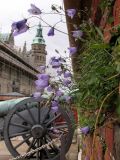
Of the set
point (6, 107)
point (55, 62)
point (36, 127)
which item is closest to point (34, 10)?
point (55, 62)

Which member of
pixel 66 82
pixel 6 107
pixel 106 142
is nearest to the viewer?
pixel 106 142

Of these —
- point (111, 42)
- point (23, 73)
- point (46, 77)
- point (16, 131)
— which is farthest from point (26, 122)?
point (23, 73)

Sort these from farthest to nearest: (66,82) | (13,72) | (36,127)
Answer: (13,72) → (36,127) → (66,82)

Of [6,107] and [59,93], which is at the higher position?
[6,107]

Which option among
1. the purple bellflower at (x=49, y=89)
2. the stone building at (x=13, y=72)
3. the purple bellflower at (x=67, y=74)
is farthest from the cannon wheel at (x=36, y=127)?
the stone building at (x=13, y=72)

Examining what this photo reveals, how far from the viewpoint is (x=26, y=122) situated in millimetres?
9180

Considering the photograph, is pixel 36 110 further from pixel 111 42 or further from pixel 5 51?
pixel 5 51

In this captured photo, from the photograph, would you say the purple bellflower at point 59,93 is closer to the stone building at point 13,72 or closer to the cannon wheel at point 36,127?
the cannon wheel at point 36,127

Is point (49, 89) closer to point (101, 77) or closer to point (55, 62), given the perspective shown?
point (55, 62)

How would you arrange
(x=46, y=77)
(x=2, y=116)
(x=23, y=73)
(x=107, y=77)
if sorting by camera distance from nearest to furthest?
1. (x=107, y=77)
2. (x=46, y=77)
3. (x=2, y=116)
4. (x=23, y=73)

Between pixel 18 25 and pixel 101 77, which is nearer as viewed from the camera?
pixel 101 77

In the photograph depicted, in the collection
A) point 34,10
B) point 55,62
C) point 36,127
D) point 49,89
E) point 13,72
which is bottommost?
point 36,127

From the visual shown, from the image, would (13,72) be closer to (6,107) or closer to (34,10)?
(6,107)

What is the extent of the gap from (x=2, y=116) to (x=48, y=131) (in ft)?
5.27
